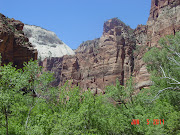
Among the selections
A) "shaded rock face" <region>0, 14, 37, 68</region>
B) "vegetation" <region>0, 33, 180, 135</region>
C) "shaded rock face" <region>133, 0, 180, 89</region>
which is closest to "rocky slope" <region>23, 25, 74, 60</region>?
"shaded rock face" <region>133, 0, 180, 89</region>

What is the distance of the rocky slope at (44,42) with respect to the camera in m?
162

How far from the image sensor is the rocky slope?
162 m

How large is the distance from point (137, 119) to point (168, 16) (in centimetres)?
6079

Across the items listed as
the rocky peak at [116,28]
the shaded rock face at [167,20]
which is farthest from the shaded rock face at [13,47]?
the rocky peak at [116,28]

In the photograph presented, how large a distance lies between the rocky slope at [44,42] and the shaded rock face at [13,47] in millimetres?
111336

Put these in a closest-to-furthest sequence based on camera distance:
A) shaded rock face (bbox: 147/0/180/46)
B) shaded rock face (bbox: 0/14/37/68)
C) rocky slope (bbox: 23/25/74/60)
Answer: shaded rock face (bbox: 0/14/37/68) < shaded rock face (bbox: 147/0/180/46) < rocky slope (bbox: 23/25/74/60)

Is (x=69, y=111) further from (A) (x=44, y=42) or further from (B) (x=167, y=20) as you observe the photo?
(A) (x=44, y=42)

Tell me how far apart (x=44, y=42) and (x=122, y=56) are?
11978 cm

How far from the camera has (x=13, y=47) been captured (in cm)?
4003

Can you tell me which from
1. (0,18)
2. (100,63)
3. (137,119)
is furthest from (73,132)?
(100,63)

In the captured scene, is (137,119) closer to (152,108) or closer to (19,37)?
(152,108)

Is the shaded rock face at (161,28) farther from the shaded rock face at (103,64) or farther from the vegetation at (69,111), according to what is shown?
the vegetation at (69,111)

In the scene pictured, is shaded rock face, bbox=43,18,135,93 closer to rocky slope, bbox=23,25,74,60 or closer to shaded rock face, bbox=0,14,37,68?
shaded rock face, bbox=0,14,37,68

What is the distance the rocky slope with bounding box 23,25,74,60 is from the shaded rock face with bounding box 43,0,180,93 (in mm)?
63680
